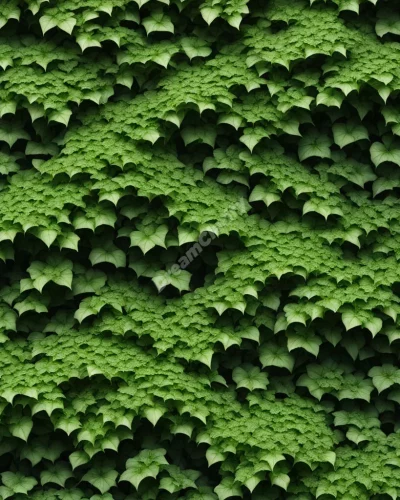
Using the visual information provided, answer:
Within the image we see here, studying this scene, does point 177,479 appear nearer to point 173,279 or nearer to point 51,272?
point 173,279

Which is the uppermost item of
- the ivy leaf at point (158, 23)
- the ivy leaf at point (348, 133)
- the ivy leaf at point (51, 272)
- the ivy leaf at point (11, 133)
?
the ivy leaf at point (158, 23)

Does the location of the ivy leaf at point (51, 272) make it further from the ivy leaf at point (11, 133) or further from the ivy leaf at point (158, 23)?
the ivy leaf at point (158, 23)

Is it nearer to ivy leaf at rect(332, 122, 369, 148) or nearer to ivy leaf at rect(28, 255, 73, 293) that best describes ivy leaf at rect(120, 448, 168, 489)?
ivy leaf at rect(28, 255, 73, 293)

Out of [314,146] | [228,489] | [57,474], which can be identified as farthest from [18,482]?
[314,146]

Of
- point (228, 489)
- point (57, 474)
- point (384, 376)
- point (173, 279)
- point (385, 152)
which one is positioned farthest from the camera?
point (385, 152)

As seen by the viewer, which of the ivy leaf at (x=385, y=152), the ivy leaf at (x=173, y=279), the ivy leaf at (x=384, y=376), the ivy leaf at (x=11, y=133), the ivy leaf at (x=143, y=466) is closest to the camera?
the ivy leaf at (x=143, y=466)

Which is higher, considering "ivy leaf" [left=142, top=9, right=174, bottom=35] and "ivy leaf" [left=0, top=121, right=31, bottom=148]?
"ivy leaf" [left=142, top=9, right=174, bottom=35]

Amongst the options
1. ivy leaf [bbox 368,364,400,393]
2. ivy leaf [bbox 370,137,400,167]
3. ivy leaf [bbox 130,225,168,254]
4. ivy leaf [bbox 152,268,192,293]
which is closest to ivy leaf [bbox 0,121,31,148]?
ivy leaf [bbox 130,225,168,254]

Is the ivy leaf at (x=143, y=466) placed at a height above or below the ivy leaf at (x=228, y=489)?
above

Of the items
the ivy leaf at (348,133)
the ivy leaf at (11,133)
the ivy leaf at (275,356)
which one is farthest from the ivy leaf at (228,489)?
the ivy leaf at (11,133)
